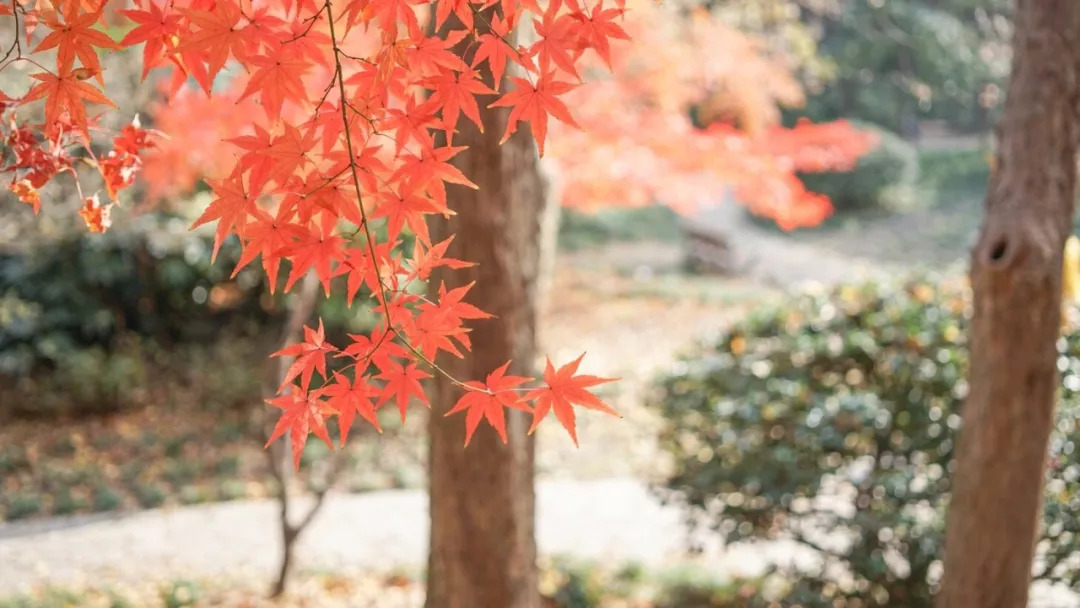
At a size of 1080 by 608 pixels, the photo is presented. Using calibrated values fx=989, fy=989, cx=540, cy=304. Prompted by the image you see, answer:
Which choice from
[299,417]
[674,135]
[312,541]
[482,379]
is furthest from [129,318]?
[299,417]

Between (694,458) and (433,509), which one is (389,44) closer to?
(433,509)

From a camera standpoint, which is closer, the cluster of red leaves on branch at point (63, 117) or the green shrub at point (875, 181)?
the cluster of red leaves on branch at point (63, 117)

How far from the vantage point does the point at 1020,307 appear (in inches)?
109

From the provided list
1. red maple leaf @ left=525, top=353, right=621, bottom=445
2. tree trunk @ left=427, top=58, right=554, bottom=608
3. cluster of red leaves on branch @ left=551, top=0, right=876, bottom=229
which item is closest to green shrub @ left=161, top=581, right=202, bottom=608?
tree trunk @ left=427, top=58, right=554, bottom=608

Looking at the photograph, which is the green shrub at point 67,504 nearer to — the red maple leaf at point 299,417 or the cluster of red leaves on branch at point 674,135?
the cluster of red leaves on branch at point 674,135

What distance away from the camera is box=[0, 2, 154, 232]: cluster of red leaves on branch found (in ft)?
4.78

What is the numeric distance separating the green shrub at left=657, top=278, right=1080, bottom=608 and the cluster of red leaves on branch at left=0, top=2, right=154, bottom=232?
2.83 meters

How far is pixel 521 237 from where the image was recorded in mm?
2926

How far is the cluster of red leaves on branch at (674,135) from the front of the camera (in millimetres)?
7727

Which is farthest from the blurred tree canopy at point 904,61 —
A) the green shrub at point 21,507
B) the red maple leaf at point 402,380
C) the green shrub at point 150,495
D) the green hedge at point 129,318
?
the red maple leaf at point 402,380

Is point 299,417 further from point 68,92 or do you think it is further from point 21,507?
point 21,507

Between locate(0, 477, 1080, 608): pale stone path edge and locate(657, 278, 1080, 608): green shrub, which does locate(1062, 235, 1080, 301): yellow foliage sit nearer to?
locate(657, 278, 1080, 608): green shrub

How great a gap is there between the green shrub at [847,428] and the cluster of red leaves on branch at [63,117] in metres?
2.83

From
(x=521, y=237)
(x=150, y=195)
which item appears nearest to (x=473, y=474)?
(x=521, y=237)
